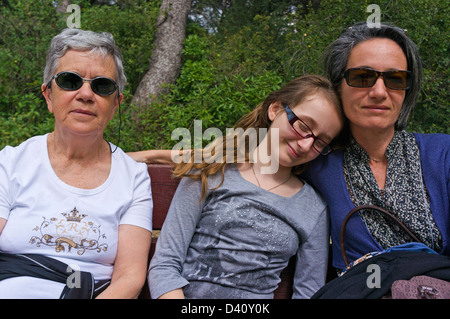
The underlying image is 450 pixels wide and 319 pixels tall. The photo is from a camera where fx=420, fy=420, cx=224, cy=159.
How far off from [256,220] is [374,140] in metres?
0.74

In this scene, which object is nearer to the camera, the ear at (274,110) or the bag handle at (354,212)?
the bag handle at (354,212)

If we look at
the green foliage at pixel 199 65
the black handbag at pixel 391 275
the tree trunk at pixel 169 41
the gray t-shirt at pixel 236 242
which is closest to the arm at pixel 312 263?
the gray t-shirt at pixel 236 242

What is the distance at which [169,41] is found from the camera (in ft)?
21.2

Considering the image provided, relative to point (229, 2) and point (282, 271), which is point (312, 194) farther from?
point (229, 2)

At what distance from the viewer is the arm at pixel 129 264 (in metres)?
1.85

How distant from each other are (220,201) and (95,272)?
68 cm

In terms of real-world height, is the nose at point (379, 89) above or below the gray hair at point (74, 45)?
below

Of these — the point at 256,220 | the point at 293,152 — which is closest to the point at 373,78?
the point at 293,152

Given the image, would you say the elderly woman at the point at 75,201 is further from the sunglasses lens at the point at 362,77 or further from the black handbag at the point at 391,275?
the sunglasses lens at the point at 362,77

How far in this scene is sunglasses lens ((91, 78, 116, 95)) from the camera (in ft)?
6.64

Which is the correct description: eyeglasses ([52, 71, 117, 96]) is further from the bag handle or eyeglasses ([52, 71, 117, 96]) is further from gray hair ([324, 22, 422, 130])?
the bag handle
